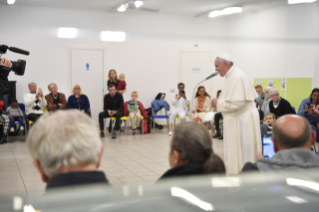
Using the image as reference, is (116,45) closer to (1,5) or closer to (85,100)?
(85,100)

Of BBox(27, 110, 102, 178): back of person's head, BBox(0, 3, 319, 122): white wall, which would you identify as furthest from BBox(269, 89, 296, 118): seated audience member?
BBox(27, 110, 102, 178): back of person's head

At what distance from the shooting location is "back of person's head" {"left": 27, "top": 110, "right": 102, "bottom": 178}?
1020 millimetres

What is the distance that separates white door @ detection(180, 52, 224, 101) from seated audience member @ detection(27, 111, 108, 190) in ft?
33.2

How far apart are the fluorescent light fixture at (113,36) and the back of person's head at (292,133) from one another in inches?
358

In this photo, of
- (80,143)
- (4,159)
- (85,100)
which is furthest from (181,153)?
(85,100)

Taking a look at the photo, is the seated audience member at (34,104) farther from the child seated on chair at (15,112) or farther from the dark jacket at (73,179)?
the dark jacket at (73,179)

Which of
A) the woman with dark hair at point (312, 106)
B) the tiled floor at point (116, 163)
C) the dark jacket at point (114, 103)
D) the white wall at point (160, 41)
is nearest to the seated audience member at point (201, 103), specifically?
the tiled floor at point (116, 163)

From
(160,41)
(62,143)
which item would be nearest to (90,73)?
(160,41)

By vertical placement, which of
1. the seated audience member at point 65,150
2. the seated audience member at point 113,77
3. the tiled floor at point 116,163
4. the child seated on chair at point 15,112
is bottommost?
the tiled floor at point 116,163

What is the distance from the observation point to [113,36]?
10398 millimetres

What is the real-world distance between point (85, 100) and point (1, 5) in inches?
131

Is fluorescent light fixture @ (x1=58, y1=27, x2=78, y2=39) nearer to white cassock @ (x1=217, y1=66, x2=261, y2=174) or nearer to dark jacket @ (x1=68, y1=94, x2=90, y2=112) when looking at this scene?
dark jacket @ (x1=68, y1=94, x2=90, y2=112)

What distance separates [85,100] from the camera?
8.87 m

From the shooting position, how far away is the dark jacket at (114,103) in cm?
909
